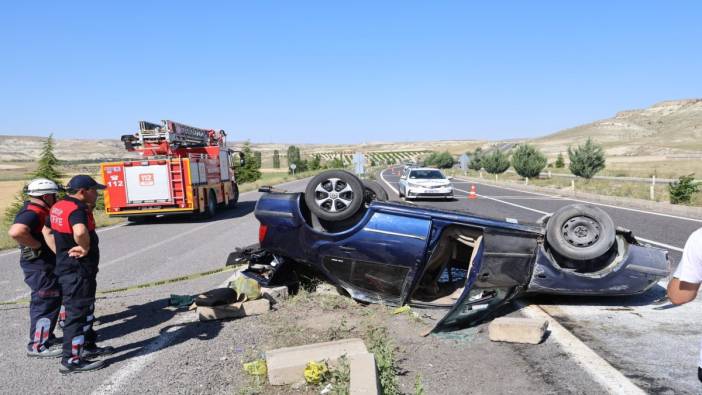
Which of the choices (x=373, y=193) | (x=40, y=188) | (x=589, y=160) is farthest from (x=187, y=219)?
(x=589, y=160)

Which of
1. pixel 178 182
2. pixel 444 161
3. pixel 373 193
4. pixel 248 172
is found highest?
pixel 373 193

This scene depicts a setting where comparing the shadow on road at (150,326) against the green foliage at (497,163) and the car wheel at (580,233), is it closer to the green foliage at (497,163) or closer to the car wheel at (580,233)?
the car wheel at (580,233)

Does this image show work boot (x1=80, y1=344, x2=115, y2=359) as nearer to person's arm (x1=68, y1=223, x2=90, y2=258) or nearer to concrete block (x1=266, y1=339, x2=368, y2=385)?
person's arm (x1=68, y1=223, x2=90, y2=258)

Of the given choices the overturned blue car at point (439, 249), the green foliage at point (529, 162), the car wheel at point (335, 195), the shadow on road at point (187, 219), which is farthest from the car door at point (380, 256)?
the green foliage at point (529, 162)

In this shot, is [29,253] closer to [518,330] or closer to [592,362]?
[518,330]

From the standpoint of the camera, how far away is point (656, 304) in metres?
5.54

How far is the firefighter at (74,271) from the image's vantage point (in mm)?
4035

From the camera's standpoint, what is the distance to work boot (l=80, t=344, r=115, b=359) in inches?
171

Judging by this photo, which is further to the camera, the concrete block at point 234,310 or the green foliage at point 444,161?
the green foliage at point 444,161

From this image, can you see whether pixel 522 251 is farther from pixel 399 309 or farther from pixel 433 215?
pixel 399 309

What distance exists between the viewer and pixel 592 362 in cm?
399

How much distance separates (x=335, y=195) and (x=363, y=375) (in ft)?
8.08

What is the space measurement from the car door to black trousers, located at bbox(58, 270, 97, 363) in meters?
2.19

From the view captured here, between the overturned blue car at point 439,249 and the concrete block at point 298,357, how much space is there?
117 cm
